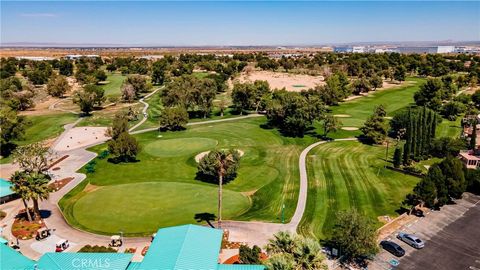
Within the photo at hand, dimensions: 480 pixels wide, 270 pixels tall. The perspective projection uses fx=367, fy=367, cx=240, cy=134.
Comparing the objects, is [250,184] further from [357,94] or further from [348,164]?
[357,94]

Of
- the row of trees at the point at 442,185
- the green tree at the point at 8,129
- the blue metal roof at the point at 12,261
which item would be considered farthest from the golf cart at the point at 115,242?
the green tree at the point at 8,129

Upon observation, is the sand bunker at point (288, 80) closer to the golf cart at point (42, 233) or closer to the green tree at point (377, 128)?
the green tree at point (377, 128)

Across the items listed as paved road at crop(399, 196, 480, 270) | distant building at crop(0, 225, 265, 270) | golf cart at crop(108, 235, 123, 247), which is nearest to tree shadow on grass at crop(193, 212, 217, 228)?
golf cart at crop(108, 235, 123, 247)

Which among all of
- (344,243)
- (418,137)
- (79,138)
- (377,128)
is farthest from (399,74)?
(344,243)

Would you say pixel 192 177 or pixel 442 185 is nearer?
pixel 442 185

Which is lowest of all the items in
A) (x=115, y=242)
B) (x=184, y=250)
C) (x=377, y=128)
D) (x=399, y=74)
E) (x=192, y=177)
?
(x=192, y=177)

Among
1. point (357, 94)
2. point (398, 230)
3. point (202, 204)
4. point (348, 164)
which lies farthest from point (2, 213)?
point (357, 94)
